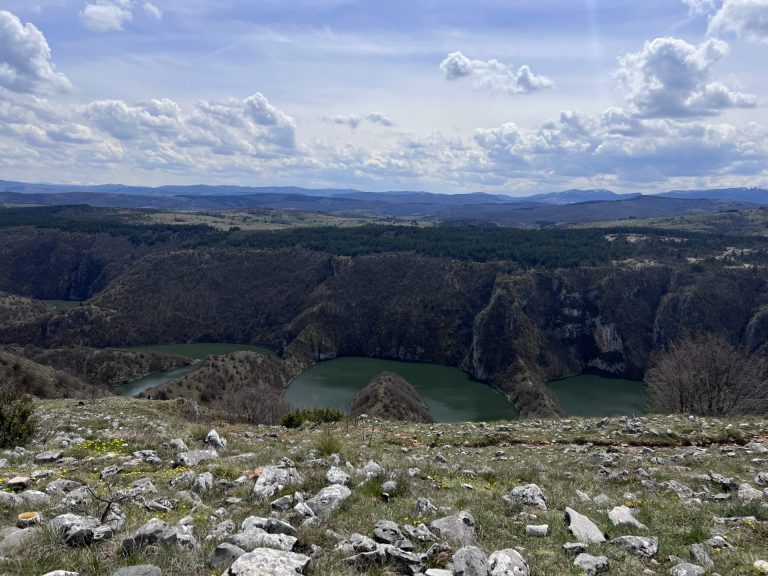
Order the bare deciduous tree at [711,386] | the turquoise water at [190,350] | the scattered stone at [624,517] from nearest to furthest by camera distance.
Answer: the scattered stone at [624,517] → the bare deciduous tree at [711,386] → the turquoise water at [190,350]

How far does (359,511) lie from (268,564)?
2.85m

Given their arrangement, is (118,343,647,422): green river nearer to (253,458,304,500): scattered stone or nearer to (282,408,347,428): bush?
(282,408,347,428): bush

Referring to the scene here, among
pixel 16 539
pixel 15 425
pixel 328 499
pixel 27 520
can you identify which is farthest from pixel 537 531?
pixel 15 425

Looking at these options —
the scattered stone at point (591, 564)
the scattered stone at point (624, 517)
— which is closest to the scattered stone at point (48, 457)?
the scattered stone at point (591, 564)

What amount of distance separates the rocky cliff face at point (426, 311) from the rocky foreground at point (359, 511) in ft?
344

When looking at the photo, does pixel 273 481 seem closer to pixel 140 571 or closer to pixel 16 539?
pixel 16 539

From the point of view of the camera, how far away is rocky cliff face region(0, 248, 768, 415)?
13488 centimetres

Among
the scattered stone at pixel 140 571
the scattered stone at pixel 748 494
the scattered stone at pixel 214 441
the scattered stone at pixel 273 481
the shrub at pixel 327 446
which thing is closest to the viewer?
the scattered stone at pixel 140 571

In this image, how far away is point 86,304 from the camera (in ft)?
508

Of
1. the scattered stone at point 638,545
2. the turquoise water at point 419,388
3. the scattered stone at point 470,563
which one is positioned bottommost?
the turquoise water at point 419,388

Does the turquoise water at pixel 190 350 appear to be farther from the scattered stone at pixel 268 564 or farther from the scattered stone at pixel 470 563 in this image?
the scattered stone at pixel 470 563

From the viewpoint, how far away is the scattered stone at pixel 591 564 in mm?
6355

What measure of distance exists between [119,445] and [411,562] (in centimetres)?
1086

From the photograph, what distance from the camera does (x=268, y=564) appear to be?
5.29 meters
